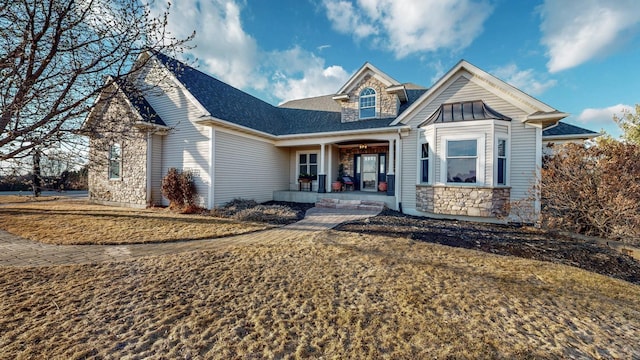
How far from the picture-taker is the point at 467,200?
9.18 metres

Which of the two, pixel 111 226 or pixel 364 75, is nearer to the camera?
pixel 111 226

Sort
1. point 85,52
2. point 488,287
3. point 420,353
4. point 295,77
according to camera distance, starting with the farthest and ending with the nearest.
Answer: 1. point 295,77
2. point 85,52
3. point 488,287
4. point 420,353

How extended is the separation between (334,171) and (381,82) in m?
5.50

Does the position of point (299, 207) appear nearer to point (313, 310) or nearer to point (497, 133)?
point (497, 133)

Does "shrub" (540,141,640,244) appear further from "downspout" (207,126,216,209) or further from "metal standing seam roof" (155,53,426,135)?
"downspout" (207,126,216,209)

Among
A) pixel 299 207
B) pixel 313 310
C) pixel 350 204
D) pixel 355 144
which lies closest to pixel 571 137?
pixel 355 144

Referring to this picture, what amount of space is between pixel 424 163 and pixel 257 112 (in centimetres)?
937

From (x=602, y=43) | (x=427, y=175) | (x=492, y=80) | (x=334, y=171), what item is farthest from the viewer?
(x=334, y=171)

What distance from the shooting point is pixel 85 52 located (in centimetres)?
444

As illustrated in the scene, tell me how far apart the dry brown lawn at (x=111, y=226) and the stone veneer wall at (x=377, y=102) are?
832 centimetres

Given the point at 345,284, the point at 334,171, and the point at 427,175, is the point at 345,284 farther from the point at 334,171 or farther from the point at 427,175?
the point at 334,171

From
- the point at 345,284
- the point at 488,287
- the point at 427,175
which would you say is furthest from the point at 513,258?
the point at 427,175

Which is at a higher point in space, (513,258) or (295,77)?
(295,77)

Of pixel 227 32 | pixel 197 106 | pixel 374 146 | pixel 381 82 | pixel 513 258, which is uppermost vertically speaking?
pixel 227 32
